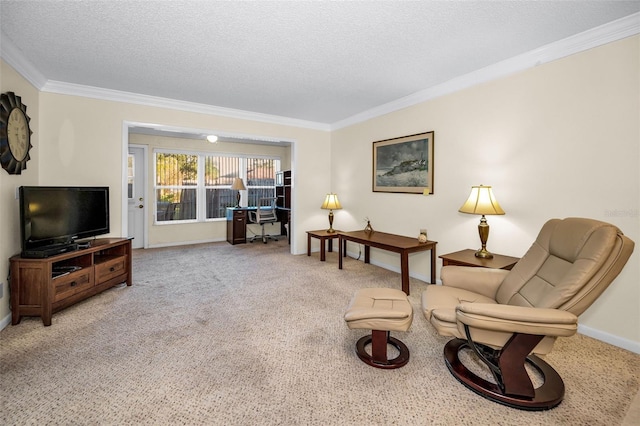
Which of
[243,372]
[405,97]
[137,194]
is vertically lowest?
[243,372]

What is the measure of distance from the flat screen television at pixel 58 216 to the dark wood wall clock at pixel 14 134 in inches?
11.1

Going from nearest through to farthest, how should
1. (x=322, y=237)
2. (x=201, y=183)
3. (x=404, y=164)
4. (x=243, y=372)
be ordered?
(x=243, y=372)
(x=404, y=164)
(x=322, y=237)
(x=201, y=183)

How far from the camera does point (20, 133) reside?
2.84 metres

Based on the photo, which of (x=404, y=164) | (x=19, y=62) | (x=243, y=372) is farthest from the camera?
(x=404, y=164)

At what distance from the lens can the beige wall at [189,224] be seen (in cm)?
609

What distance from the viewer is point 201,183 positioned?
6.73m

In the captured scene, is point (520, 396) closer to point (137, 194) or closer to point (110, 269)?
point (110, 269)

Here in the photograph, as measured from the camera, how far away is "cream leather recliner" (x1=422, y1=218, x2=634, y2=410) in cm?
155

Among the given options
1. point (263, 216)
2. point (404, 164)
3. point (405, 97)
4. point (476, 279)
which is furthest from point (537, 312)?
point (263, 216)

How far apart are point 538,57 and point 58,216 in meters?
4.88

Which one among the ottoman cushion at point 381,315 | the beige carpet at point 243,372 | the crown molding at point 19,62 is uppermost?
the crown molding at point 19,62

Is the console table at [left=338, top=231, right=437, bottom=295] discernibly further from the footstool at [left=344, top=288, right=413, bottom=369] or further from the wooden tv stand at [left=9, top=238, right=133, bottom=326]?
the wooden tv stand at [left=9, top=238, right=133, bottom=326]

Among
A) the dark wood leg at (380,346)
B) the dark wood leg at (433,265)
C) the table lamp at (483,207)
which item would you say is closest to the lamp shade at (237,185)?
the dark wood leg at (433,265)

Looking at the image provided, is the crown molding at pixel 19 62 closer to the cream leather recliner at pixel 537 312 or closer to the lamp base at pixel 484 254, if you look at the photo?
the cream leather recliner at pixel 537 312
